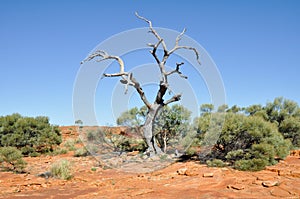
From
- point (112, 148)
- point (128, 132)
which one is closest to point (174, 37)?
point (128, 132)

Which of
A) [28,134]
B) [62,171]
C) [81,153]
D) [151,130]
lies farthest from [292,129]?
[28,134]

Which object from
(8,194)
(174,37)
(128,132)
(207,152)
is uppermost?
(174,37)

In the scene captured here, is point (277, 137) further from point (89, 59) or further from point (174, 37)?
point (89, 59)

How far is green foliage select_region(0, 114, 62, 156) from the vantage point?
19.5 metres

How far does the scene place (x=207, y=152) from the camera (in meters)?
12.8

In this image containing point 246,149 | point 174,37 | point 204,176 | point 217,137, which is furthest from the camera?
point 174,37

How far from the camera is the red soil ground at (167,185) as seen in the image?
23.8 feet

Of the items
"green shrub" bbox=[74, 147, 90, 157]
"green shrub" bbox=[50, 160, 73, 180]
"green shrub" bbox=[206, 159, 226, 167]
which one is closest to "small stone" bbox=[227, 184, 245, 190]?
"green shrub" bbox=[206, 159, 226, 167]

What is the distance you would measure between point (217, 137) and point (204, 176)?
3237 millimetres

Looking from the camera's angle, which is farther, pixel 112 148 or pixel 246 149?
pixel 112 148

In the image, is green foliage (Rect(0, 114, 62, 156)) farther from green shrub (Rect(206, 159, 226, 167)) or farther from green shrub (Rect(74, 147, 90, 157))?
green shrub (Rect(206, 159, 226, 167))

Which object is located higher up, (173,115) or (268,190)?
(173,115)

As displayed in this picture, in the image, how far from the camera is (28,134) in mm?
20250

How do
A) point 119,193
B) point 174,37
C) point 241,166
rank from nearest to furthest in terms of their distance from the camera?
point 119,193
point 241,166
point 174,37
